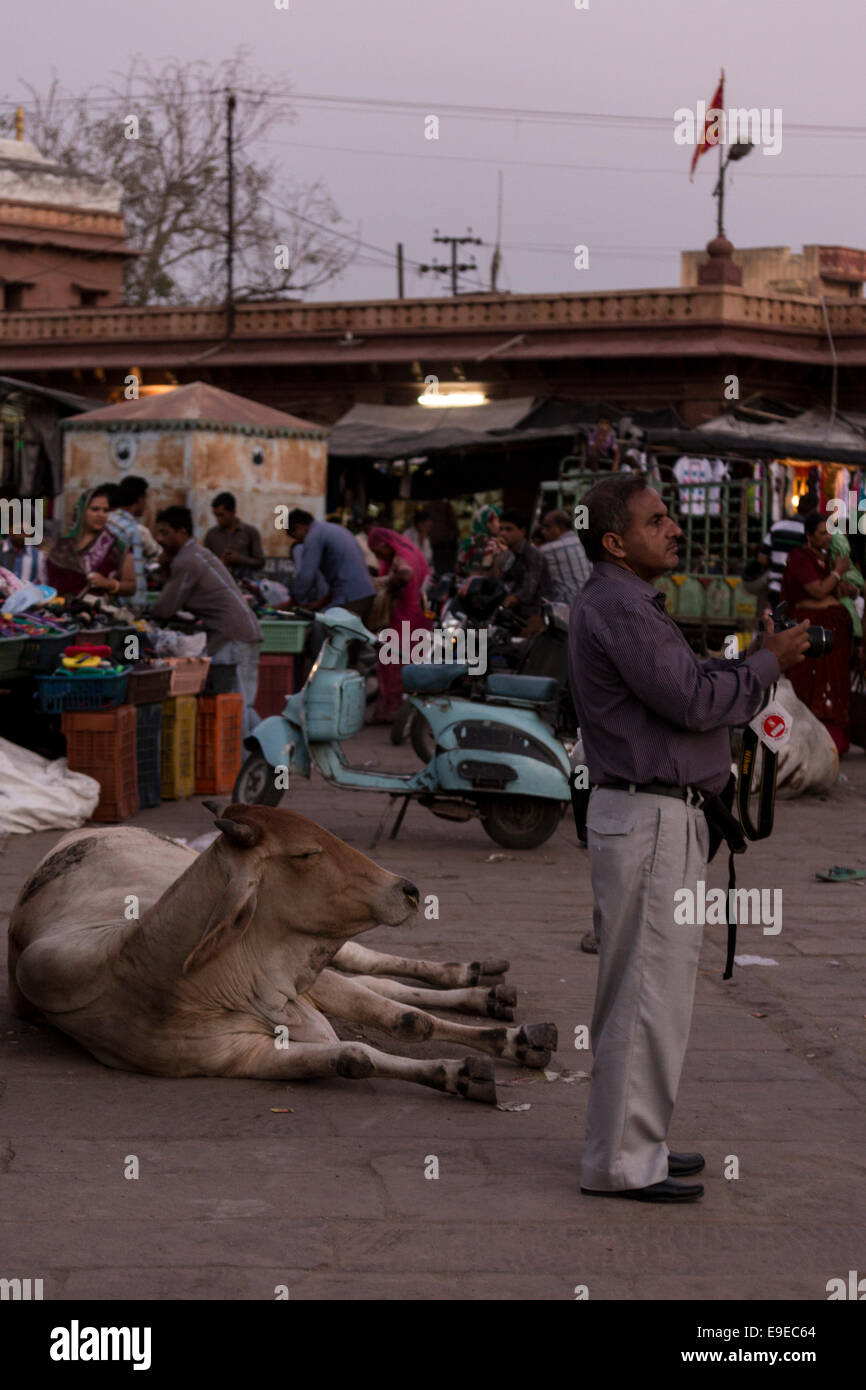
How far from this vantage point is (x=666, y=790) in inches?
170

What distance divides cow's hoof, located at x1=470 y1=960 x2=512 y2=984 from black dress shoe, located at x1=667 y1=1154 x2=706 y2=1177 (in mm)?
1697

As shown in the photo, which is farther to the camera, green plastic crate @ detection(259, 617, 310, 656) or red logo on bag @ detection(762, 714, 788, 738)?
green plastic crate @ detection(259, 617, 310, 656)

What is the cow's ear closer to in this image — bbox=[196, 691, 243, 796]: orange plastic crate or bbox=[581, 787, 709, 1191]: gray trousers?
bbox=[581, 787, 709, 1191]: gray trousers

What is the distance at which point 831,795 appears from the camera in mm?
12500

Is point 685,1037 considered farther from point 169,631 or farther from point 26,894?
point 169,631

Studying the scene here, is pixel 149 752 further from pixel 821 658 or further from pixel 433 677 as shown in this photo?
pixel 821 658

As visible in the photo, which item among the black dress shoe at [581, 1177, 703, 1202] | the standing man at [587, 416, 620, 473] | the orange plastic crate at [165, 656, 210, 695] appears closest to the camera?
the black dress shoe at [581, 1177, 703, 1202]

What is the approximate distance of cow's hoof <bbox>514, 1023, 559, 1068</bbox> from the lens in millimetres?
5398

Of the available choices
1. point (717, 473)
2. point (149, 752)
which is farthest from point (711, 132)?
point (149, 752)

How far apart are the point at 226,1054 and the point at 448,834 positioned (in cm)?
534

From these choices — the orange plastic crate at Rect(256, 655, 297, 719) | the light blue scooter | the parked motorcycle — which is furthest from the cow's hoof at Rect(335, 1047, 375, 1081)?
the orange plastic crate at Rect(256, 655, 297, 719)

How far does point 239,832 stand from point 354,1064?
2.48ft

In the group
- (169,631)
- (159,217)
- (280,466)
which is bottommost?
(169,631)
